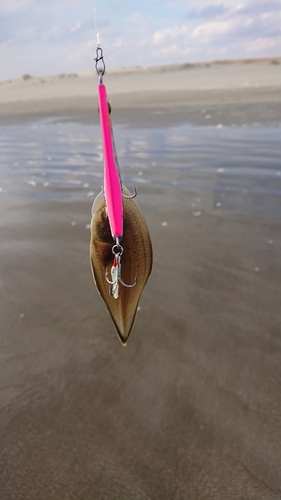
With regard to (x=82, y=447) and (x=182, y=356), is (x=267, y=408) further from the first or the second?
(x=82, y=447)

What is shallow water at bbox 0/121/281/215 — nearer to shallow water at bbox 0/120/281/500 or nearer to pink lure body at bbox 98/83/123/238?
shallow water at bbox 0/120/281/500

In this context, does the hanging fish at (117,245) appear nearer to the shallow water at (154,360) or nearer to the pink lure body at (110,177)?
the pink lure body at (110,177)

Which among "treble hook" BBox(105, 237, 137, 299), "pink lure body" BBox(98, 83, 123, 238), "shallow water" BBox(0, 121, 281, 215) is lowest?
"shallow water" BBox(0, 121, 281, 215)

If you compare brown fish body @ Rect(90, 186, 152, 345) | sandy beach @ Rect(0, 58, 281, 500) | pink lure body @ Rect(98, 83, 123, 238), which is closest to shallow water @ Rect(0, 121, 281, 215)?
sandy beach @ Rect(0, 58, 281, 500)

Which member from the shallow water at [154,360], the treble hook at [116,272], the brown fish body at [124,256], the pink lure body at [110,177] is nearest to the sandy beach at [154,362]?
the shallow water at [154,360]

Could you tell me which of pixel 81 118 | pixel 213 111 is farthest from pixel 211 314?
pixel 81 118

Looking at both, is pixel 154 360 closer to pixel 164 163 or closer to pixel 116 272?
pixel 116 272

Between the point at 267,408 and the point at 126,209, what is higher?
the point at 126,209
